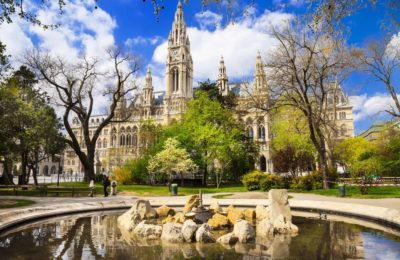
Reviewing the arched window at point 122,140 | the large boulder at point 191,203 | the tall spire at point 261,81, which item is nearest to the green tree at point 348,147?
the tall spire at point 261,81

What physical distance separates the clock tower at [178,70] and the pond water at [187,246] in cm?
7712

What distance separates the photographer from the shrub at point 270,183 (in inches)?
1031

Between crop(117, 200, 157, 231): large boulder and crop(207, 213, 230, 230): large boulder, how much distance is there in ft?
7.57

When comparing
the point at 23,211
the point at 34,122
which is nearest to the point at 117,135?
the point at 34,122

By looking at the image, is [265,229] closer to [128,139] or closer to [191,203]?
[191,203]

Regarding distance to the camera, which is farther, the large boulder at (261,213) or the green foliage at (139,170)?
the green foliage at (139,170)

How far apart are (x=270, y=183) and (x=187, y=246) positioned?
1946 cm

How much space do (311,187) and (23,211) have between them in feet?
72.3

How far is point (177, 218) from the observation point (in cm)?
1098

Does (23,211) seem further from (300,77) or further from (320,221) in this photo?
(300,77)

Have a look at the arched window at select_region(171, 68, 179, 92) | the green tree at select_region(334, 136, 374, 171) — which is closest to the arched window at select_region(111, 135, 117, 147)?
the arched window at select_region(171, 68, 179, 92)

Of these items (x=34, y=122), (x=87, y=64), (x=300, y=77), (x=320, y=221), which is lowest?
(x=320, y=221)

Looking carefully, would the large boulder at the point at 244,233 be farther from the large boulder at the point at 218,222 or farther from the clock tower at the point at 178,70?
the clock tower at the point at 178,70

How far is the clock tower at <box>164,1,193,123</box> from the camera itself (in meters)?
90.6
